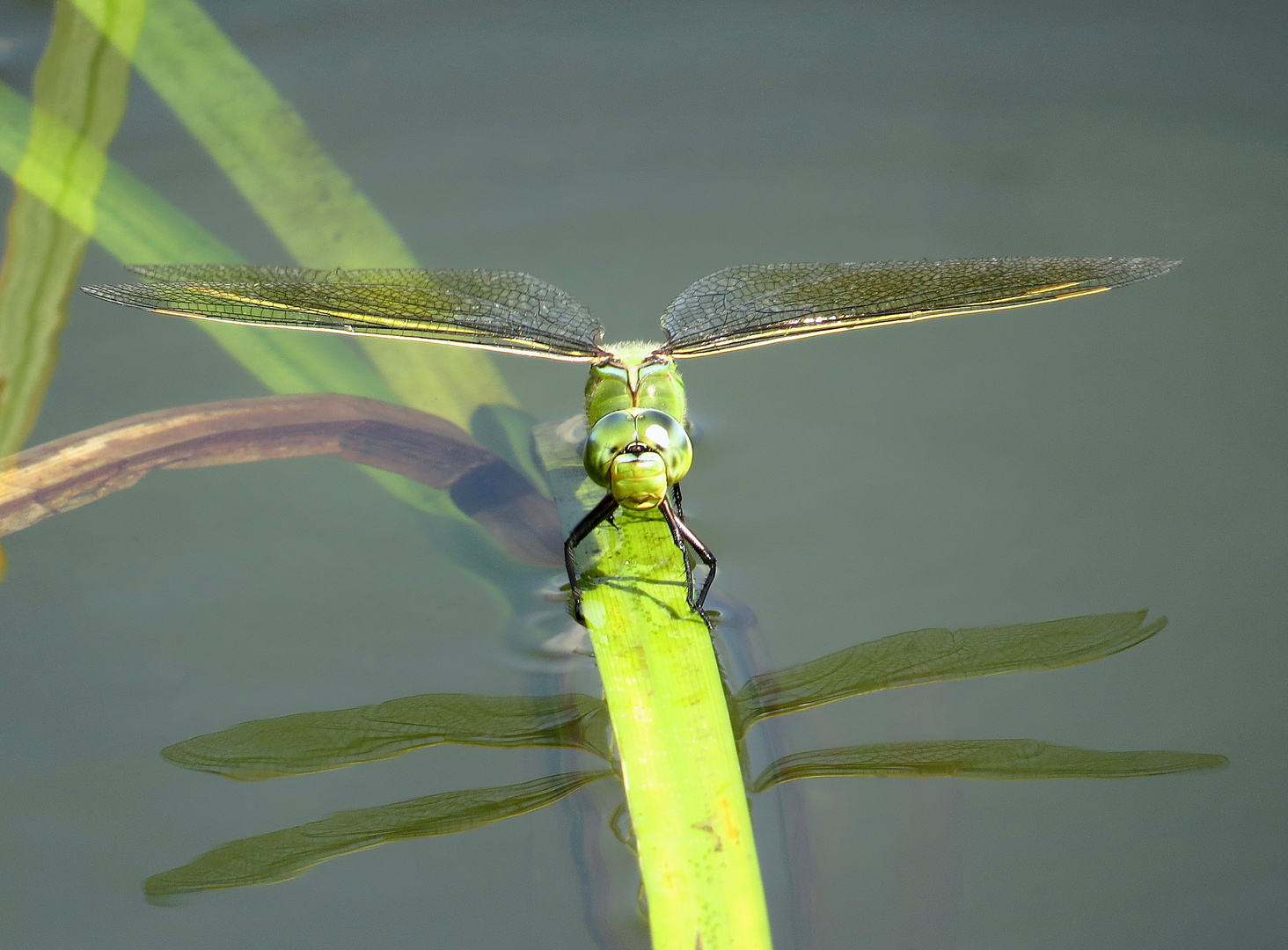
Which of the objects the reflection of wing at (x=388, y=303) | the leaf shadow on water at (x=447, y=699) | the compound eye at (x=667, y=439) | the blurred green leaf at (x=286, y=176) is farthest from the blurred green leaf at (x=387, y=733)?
the reflection of wing at (x=388, y=303)

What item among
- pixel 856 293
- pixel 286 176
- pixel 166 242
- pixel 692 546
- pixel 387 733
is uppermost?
pixel 286 176

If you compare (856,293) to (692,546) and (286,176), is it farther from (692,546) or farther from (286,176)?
(286,176)

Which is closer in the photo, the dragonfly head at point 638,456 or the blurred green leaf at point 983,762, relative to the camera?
the blurred green leaf at point 983,762

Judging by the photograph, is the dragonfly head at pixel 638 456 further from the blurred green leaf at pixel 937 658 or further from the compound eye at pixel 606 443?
the blurred green leaf at pixel 937 658

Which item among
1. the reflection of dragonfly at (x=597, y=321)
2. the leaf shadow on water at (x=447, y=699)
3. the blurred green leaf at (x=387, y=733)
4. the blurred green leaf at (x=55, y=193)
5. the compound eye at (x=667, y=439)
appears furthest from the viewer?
the blurred green leaf at (x=55, y=193)

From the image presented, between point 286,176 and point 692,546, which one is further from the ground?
point 286,176

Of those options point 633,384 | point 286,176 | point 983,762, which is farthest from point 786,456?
point 286,176

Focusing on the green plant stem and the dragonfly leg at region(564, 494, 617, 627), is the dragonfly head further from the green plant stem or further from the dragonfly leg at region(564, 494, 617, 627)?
the green plant stem
